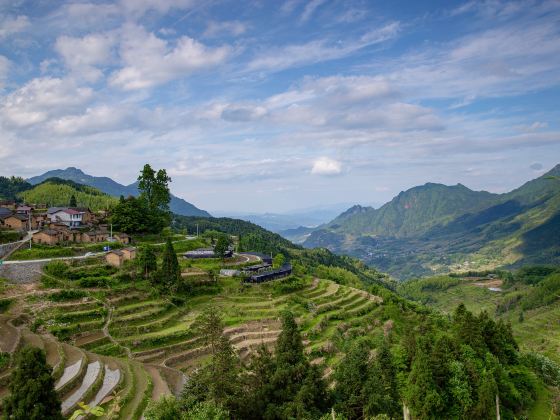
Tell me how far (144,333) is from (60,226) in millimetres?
21203

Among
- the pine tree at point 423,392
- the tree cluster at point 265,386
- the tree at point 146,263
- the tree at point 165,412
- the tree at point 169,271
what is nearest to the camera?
the tree at point 165,412

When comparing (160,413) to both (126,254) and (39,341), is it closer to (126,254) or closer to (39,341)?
(39,341)

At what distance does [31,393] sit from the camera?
14766 millimetres

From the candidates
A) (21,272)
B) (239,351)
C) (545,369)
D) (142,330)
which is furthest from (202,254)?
(545,369)

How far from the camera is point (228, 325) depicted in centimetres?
3769

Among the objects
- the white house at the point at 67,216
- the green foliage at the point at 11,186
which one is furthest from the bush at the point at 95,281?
the green foliage at the point at 11,186

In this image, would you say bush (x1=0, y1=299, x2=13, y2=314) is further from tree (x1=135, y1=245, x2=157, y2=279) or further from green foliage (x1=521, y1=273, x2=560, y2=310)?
green foliage (x1=521, y1=273, x2=560, y2=310)

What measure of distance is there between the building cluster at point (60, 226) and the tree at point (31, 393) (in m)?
30.0

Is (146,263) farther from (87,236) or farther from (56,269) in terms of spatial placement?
(87,236)

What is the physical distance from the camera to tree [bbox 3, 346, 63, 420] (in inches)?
577

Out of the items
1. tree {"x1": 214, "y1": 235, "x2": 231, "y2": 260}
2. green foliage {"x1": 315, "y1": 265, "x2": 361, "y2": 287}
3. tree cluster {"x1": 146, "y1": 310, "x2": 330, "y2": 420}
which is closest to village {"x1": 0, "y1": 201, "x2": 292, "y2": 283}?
tree {"x1": 214, "y1": 235, "x2": 231, "y2": 260}

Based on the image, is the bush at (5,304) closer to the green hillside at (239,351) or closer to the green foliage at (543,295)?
the green hillside at (239,351)

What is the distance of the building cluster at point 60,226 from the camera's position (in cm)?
4263

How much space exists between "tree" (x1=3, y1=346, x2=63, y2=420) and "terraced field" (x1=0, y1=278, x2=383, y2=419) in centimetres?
246
